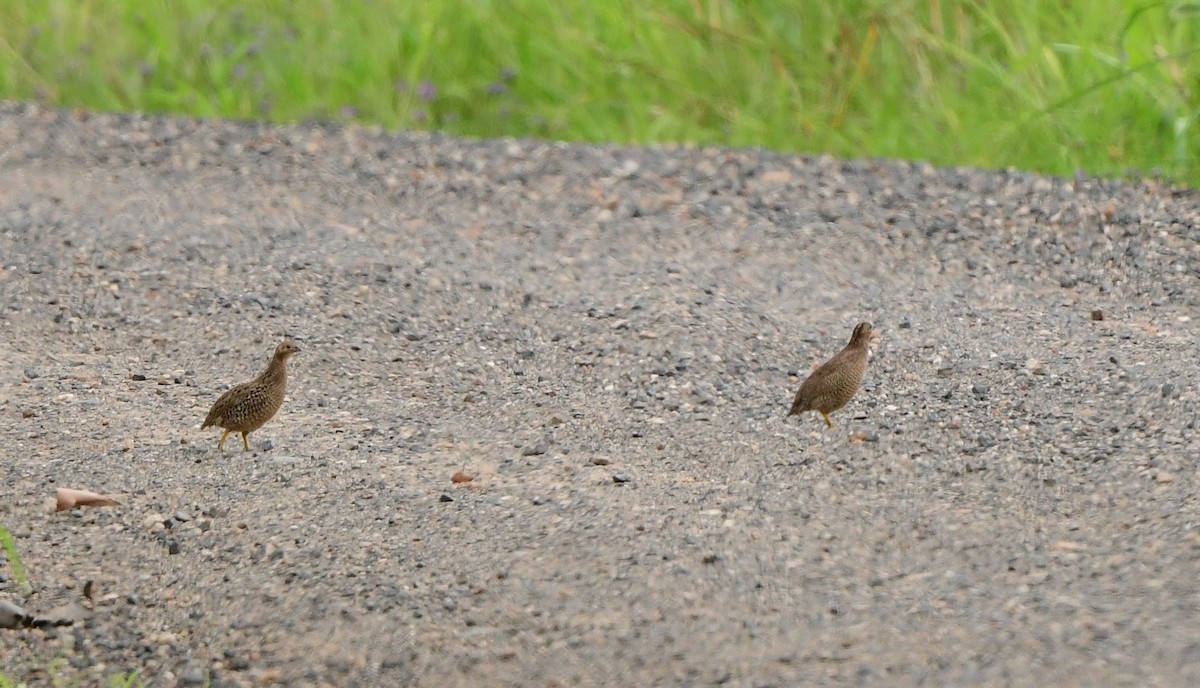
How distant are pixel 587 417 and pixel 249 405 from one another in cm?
102

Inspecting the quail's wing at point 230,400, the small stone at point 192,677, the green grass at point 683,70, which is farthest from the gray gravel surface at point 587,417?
the green grass at point 683,70

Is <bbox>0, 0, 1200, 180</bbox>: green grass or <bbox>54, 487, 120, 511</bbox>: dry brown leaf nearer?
<bbox>54, 487, 120, 511</bbox>: dry brown leaf

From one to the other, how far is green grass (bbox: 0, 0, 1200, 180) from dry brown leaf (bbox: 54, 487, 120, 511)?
13.9 feet

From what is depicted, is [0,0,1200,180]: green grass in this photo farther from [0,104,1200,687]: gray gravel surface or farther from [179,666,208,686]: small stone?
[179,666,208,686]: small stone

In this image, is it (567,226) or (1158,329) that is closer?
(1158,329)

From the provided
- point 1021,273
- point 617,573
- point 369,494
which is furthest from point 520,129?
point 617,573

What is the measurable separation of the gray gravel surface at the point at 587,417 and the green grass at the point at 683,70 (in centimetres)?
47

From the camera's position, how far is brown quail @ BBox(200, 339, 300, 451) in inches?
191

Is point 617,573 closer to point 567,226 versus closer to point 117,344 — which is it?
point 117,344

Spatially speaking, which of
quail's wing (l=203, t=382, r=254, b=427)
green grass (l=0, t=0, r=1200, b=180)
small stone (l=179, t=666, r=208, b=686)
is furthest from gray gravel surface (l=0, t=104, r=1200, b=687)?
green grass (l=0, t=0, r=1200, b=180)

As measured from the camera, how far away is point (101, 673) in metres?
3.77

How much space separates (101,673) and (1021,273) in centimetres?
393

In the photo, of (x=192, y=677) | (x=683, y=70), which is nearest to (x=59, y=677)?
(x=192, y=677)

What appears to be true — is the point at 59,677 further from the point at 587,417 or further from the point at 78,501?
the point at 587,417
